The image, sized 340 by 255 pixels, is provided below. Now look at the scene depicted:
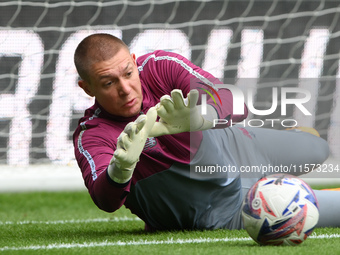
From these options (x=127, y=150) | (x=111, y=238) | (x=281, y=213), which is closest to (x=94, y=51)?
(x=127, y=150)

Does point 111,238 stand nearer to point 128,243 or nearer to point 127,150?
point 128,243

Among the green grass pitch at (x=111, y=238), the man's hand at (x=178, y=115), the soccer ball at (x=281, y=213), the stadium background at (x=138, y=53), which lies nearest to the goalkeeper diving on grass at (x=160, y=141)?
the man's hand at (x=178, y=115)

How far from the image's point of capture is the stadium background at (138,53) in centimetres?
611

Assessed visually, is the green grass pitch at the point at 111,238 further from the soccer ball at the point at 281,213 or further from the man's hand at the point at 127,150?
the man's hand at the point at 127,150

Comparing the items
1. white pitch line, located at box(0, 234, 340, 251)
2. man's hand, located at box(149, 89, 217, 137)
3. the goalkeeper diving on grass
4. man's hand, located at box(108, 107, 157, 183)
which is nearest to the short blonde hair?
the goalkeeper diving on grass

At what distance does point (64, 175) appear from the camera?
6.23 m

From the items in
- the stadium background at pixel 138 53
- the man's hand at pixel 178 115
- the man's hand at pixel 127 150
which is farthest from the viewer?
the stadium background at pixel 138 53

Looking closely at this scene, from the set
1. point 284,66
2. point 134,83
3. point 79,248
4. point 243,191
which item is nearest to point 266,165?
point 243,191

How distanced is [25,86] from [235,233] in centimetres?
349

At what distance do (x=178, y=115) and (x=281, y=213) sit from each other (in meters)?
0.62

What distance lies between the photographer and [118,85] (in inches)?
121

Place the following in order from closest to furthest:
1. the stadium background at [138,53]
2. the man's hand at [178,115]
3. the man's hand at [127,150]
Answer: the man's hand at [127,150] < the man's hand at [178,115] < the stadium background at [138,53]

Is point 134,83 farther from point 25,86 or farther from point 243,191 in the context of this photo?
point 25,86

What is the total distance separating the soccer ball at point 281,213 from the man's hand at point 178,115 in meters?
0.44
